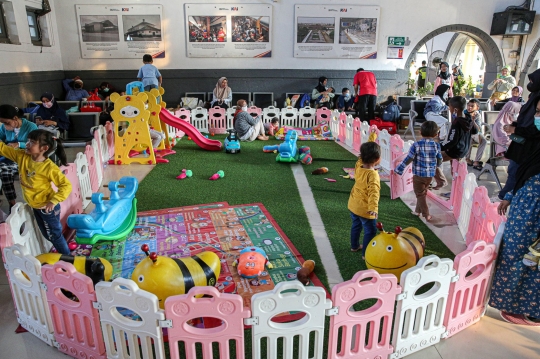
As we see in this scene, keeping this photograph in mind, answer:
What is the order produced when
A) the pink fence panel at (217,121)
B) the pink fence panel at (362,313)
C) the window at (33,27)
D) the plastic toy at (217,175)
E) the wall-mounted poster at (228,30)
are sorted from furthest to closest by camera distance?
the wall-mounted poster at (228,30), the pink fence panel at (217,121), the window at (33,27), the plastic toy at (217,175), the pink fence panel at (362,313)

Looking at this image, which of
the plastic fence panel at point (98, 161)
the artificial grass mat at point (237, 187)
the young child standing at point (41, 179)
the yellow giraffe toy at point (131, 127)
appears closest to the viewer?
the young child standing at point (41, 179)

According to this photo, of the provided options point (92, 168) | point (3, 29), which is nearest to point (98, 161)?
point (92, 168)

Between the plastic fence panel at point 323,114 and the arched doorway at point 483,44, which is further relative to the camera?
the arched doorway at point 483,44

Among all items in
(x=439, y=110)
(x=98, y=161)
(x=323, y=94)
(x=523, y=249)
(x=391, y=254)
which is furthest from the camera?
(x=323, y=94)

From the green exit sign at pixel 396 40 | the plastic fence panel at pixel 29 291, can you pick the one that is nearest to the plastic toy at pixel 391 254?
the plastic fence panel at pixel 29 291

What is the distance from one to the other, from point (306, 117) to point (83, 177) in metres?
6.92

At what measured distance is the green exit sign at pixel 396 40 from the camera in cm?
1239

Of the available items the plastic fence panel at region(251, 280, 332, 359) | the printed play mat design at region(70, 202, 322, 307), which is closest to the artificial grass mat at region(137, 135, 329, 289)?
the printed play mat design at region(70, 202, 322, 307)

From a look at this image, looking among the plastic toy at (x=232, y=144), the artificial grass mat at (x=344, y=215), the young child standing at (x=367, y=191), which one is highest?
the young child standing at (x=367, y=191)

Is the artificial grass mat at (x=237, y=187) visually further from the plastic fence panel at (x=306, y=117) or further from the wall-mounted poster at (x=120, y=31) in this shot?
the wall-mounted poster at (x=120, y=31)

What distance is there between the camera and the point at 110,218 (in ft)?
13.7

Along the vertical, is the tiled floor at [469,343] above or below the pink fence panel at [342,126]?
below

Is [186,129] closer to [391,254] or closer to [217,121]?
[217,121]

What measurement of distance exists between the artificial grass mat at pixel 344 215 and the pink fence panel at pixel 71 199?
287 centimetres
